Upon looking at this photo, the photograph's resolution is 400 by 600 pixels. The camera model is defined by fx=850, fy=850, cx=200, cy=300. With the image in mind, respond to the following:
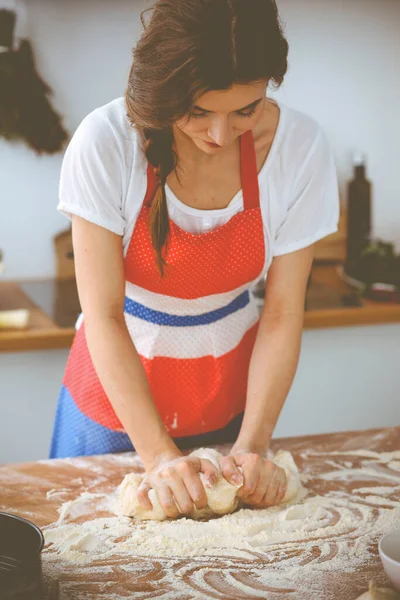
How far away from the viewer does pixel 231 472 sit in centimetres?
126

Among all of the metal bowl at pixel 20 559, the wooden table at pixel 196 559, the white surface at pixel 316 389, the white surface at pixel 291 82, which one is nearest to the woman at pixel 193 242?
the wooden table at pixel 196 559

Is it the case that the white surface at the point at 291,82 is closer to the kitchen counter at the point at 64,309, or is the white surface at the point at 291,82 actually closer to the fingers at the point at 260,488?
the kitchen counter at the point at 64,309

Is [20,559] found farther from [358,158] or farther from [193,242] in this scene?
[358,158]

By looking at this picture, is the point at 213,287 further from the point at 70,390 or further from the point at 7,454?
the point at 7,454

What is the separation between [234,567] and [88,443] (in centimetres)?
57

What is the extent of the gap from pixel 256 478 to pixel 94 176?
0.52 m

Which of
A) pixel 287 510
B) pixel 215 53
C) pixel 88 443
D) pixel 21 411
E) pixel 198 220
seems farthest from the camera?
pixel 21 411

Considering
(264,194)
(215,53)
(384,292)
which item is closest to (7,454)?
(384,292)

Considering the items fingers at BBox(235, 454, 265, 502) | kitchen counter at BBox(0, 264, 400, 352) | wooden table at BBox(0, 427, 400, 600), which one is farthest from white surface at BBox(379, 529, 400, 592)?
kitchen counter at BBox(0, 264, 400, 352)

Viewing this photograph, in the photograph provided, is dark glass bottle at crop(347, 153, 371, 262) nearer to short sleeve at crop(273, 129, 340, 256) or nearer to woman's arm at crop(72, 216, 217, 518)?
short sleeve at crop(273, 129, 340, 256)

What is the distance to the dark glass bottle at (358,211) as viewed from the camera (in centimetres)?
301

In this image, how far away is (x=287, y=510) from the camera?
1256 millimetres

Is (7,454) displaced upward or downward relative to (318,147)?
downward

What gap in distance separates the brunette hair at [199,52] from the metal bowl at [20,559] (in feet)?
1.86
